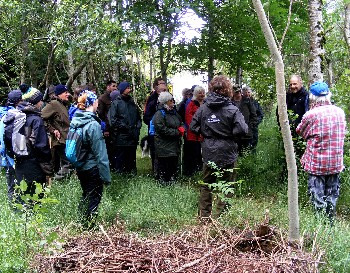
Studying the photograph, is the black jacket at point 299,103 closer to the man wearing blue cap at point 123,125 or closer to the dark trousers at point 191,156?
the dark trousers at point 191,156

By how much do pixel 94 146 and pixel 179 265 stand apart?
2.39 meters

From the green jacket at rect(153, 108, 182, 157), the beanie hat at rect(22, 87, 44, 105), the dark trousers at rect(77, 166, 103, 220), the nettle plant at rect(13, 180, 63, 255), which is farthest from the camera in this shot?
the green jacket at rect(153, 108, 182, 157)

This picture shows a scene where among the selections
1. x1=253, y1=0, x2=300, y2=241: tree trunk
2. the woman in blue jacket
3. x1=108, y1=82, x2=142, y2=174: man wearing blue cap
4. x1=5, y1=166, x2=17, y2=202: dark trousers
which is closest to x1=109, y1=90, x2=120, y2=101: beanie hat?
x1=108, y1=82, x2=142, y2=174: man wearing blue cap

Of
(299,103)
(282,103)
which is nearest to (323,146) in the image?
(282,103)

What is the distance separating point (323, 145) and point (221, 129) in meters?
1.33

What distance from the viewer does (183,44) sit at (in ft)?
33.0

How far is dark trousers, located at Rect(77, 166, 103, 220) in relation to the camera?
5540 millimetres

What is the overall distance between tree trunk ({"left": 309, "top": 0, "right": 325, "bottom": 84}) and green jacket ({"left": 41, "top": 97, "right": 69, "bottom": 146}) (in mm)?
4559

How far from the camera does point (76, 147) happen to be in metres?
5.36

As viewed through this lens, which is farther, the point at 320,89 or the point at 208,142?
the point at 208,142

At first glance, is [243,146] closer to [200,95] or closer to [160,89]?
[200,95]

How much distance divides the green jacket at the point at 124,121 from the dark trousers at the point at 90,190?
2736 mm

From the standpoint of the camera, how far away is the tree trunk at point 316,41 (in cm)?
743

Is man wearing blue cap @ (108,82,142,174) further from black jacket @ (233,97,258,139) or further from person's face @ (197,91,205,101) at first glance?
black jacket @ (233,97,258,139)
